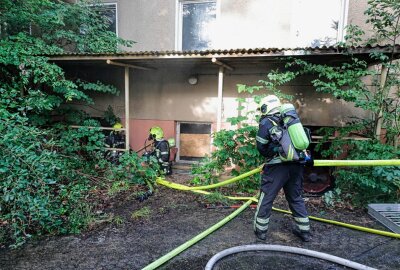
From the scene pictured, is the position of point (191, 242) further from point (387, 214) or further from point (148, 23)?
point (148, 23)

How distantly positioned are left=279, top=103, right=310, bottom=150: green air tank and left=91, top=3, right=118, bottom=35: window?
22.6 ft

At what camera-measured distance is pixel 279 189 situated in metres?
3.61

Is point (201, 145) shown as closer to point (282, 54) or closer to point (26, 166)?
point (282, 54)

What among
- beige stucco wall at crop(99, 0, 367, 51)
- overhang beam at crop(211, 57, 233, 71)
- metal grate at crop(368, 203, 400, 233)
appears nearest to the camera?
metal grate at crop(368, 203, 400, 233)

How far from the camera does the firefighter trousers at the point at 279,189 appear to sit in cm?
354

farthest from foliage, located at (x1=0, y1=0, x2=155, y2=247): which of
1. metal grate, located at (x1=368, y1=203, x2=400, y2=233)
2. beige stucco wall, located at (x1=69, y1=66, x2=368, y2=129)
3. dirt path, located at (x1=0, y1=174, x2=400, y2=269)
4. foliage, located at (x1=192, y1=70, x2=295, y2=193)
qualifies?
metal grate, located at (x1=368, y1=203, x2=400, y2=233)

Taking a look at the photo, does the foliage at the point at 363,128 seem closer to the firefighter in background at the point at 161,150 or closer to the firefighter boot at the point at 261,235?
the firefighter in background at the point at 161,150

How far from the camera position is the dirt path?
3.12 meters

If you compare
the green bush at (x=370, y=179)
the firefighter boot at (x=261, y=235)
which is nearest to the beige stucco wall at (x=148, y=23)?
the green bush at (x=370, y=179)

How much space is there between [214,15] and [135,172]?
509 centimetres

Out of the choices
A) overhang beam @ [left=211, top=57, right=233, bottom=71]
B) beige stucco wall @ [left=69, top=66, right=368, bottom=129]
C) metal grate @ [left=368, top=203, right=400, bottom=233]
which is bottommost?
metal grate @ [left=368, top=203, right=400, bottom=233]

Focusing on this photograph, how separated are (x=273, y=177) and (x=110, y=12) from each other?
784 centimetres

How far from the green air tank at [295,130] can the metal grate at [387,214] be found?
2.15m

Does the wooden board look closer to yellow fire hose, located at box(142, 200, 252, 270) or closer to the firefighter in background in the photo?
the firefighter in background
